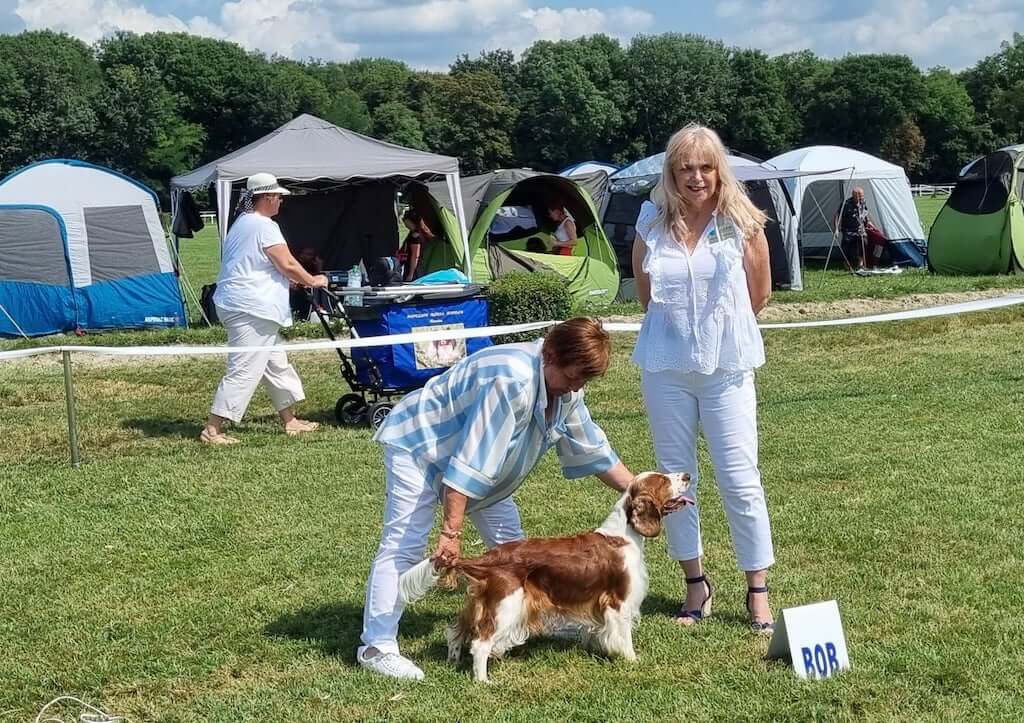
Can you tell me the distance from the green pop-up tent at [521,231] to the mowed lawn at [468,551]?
5892 mm

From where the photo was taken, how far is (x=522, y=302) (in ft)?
34.5

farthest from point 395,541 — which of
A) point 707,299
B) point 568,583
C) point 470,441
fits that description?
point 707,299

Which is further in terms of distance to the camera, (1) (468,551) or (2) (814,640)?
(1) (468,551)

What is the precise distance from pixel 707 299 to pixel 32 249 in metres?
11.3

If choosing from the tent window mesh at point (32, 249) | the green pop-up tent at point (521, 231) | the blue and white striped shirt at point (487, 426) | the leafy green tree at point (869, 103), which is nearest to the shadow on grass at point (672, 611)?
the blue and white striped shirt at point (487, 426)

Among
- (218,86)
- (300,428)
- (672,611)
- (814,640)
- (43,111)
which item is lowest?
(672,611)

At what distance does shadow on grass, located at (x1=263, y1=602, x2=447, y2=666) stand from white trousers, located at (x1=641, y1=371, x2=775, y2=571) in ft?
3.39

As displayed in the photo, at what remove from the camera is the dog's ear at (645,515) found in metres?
3.80

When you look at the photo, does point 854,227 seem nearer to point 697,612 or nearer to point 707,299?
point 697,612

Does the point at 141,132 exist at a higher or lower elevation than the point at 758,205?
higher

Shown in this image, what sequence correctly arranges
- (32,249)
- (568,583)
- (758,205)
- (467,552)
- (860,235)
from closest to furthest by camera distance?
(568,583) < (467,552) < (32,249) < (758,205) < (860,235)

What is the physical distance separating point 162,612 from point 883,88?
79031mm

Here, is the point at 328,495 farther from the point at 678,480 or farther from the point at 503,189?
the point at 503,189

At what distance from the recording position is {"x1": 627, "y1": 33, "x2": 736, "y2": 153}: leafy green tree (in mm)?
82875
